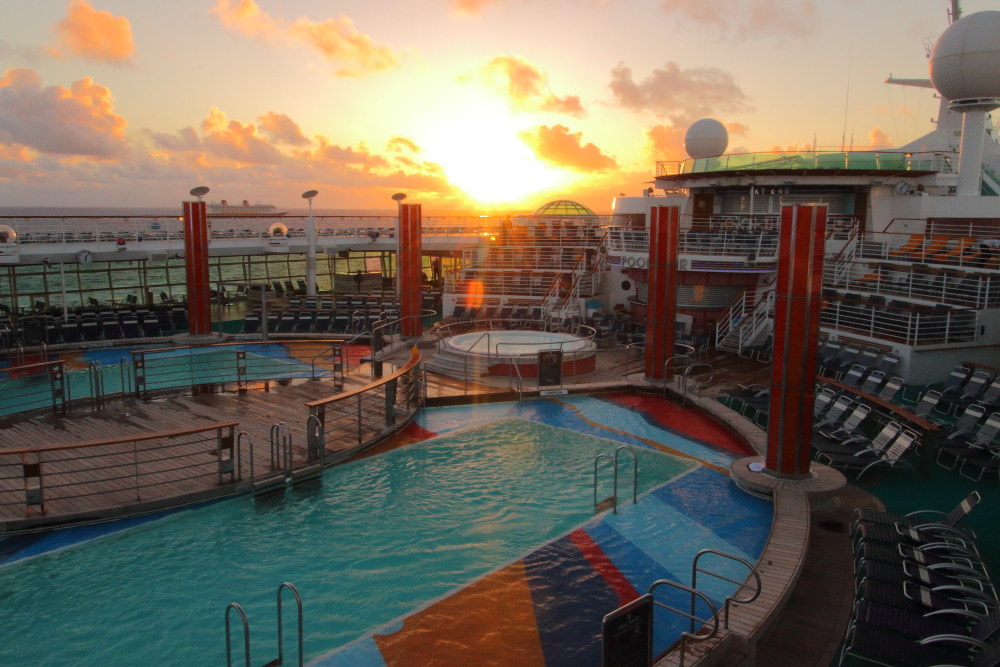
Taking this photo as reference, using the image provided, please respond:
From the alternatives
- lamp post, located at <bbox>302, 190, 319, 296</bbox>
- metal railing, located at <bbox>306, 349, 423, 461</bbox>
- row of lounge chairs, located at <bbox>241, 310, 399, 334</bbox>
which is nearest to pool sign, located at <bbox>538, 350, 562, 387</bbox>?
metal railing, located at <bbox>306, 349, 423, 461</bbox>

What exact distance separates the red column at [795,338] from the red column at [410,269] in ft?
42.4

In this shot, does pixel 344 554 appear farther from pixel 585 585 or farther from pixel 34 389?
pixel 34 389

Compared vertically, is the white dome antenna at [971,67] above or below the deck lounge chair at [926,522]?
above

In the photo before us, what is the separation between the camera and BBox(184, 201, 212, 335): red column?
68.4 ft

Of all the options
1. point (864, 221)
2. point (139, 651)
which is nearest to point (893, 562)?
point (139, 651)

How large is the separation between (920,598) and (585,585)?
10.0ft

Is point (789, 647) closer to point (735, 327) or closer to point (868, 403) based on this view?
point (868, 403)

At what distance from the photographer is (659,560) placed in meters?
7.96

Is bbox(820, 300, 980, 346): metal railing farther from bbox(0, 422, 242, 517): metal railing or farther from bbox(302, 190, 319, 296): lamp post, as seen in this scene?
bbox(302, 190, 319, 296): lamp post

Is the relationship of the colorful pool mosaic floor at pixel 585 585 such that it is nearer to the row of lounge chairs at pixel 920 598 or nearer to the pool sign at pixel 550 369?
the row of lounge chairs at pixel 920 598

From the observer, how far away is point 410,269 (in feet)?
70.5

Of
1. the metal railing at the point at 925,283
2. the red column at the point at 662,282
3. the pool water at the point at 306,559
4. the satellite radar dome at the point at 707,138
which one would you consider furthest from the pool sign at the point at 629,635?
the satellite radar dome at the point at 707,138

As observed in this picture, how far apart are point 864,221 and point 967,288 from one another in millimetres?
10096

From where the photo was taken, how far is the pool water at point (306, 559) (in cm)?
657
